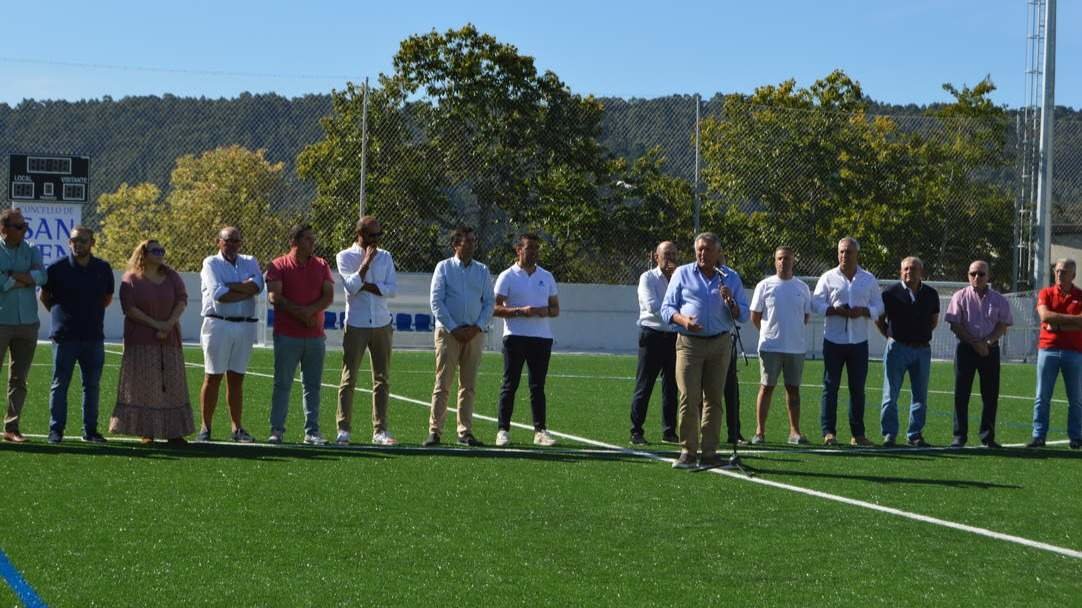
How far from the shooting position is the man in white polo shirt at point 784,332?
1420 centimetres

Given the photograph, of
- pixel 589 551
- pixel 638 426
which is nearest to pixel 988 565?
pixel 589 551

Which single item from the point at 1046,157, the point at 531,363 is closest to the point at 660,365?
the point at 531,363

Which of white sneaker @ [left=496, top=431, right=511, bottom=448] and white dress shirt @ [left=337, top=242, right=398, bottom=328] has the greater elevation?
white dress shirt @ [left=337, top=242, right=398, bottom=328]

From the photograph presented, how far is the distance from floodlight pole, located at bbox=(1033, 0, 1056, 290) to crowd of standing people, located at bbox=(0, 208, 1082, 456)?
19116 mm

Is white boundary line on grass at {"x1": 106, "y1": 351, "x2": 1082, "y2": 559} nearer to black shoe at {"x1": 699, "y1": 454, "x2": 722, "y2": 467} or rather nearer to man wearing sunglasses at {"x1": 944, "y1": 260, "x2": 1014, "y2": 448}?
black shoe at {"x1": 699, "y1": 454, "x2": 722, "y2": 467}

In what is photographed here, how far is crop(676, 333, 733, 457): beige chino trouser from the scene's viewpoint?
11453 mm

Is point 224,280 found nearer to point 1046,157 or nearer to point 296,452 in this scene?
point 296,452

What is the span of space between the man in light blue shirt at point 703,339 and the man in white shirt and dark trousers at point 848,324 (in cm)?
290

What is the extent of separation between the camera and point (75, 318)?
1227 cm

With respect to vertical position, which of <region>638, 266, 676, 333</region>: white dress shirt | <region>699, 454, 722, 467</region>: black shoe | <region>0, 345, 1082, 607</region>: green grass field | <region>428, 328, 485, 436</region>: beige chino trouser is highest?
<region>638, 266, 676, 333</region>: white dress shirt

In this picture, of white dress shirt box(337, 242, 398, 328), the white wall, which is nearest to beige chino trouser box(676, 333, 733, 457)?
white dress shirt box(337, 242, 398, 328)

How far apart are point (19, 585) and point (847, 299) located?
903 centimetres

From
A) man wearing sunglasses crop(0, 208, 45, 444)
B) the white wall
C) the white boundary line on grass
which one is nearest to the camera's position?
the white boundary line on grass

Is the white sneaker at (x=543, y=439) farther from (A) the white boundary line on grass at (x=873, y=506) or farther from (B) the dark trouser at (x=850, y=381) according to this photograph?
(B) the dark trouser at (x=850, y=381)
